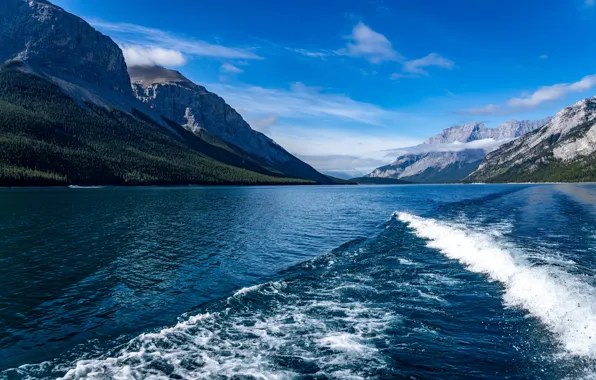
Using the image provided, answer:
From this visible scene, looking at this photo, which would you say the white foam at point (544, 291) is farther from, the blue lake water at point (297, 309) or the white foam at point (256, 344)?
the white foam at point (256, 344)

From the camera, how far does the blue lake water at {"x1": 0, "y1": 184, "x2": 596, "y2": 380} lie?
14.2 metres

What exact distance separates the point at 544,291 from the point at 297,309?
14.9m

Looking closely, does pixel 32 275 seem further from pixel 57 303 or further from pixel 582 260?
pixel 582 260

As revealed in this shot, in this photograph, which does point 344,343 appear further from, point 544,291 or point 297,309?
point 544,291

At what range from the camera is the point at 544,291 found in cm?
2155

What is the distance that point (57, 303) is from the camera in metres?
21.3

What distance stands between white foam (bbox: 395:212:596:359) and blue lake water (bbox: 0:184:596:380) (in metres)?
0.11

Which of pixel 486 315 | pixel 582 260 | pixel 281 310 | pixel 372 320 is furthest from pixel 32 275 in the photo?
pixel 582 260

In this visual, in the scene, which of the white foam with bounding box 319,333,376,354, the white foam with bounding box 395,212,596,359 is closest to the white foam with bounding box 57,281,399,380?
the white foam with bounding box 319,333,376,354

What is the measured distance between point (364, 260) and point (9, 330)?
26.0m

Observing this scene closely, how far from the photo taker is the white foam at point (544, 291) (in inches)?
637

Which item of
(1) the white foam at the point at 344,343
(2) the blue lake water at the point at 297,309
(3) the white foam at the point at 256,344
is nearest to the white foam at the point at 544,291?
(2) the blue lake water at the point at 297,309

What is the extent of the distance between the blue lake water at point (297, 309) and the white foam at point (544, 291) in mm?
115

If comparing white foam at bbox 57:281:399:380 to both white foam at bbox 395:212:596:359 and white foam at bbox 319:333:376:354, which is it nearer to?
white foam at bbox 319:333:376:354
